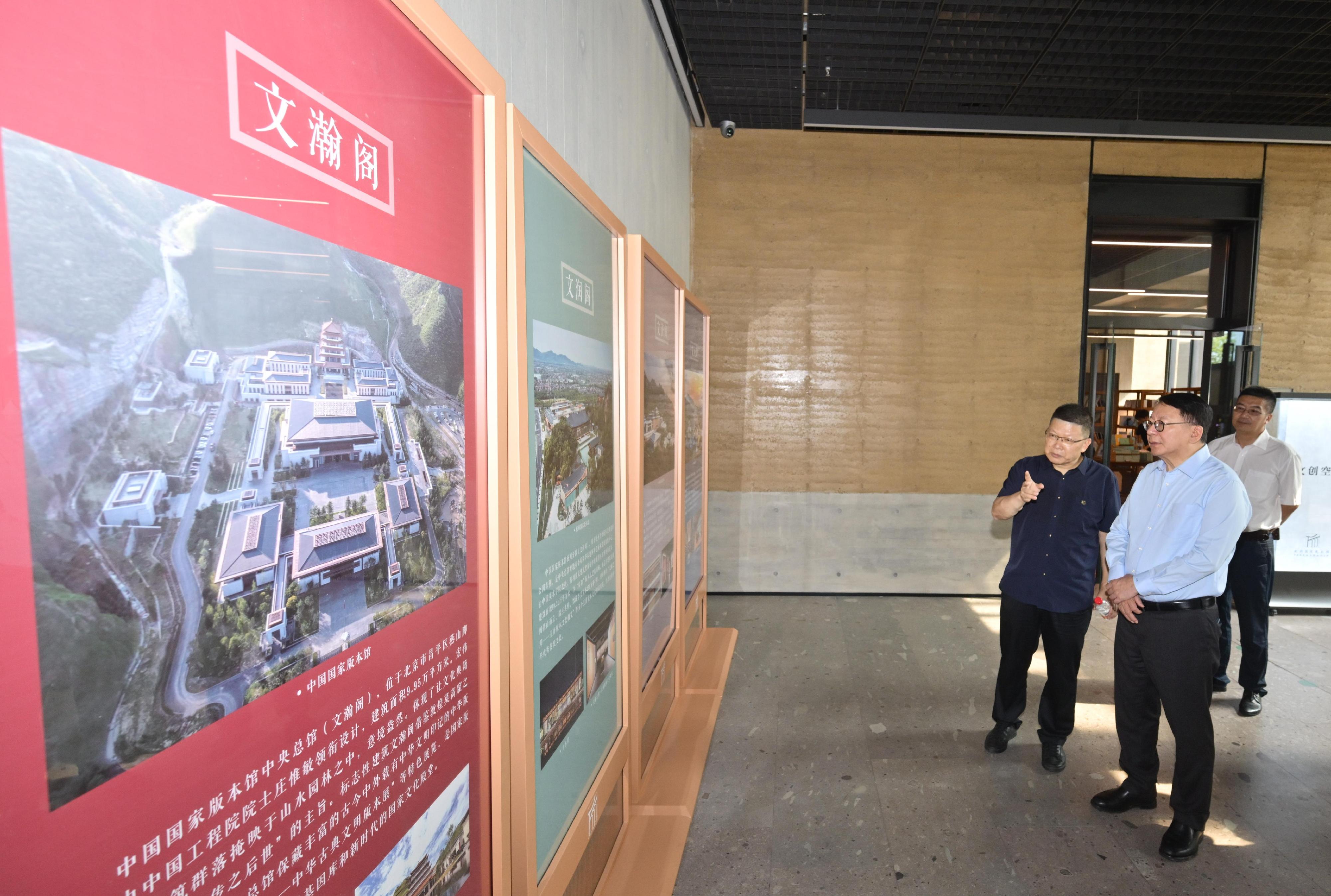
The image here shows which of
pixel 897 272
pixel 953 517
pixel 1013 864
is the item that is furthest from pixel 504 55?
pixel 953 517

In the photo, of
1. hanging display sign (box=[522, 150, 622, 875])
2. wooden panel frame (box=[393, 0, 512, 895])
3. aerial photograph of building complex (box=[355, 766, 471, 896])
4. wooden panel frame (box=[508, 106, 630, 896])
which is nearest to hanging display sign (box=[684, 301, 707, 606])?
hanging display sign (box=[522, 150, 622, 875])

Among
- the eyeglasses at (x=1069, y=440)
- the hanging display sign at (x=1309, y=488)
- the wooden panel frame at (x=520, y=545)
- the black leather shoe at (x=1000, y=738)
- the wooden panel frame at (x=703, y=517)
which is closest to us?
the wooden panel frame at (x=520, y=545)

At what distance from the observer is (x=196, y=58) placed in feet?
2.04

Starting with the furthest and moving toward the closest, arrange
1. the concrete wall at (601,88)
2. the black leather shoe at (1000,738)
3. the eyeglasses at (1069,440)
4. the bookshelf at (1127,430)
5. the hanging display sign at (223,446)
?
1. the bookshelf at (1127,430)
2. the black leather shoe at (1000,738)
3. the eyeglasses at (1069,440)
4. the concrete wall at (601,88)
5. the hanging display sign at (223,446)

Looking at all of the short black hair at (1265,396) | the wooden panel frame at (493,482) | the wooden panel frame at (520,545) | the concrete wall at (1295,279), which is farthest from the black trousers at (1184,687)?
the concrete wall at (1295,279)

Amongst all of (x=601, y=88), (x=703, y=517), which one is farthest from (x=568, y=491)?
(x=703, y=517)

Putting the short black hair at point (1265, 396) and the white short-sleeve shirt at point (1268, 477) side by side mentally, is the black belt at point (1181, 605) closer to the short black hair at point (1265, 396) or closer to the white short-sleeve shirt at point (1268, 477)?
the white short-sleeve shirt at point (1268, 477)

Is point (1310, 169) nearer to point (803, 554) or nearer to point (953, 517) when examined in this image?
point (953, 517)

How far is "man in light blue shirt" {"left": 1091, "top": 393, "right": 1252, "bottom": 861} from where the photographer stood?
2.48 meters

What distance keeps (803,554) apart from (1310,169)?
5.40 metres

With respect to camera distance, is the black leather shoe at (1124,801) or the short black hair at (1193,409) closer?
the short black hair at (1193,409)

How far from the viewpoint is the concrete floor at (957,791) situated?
244cm

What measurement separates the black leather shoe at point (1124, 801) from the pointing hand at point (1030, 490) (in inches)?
48.2

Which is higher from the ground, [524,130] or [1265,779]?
[524,130]
